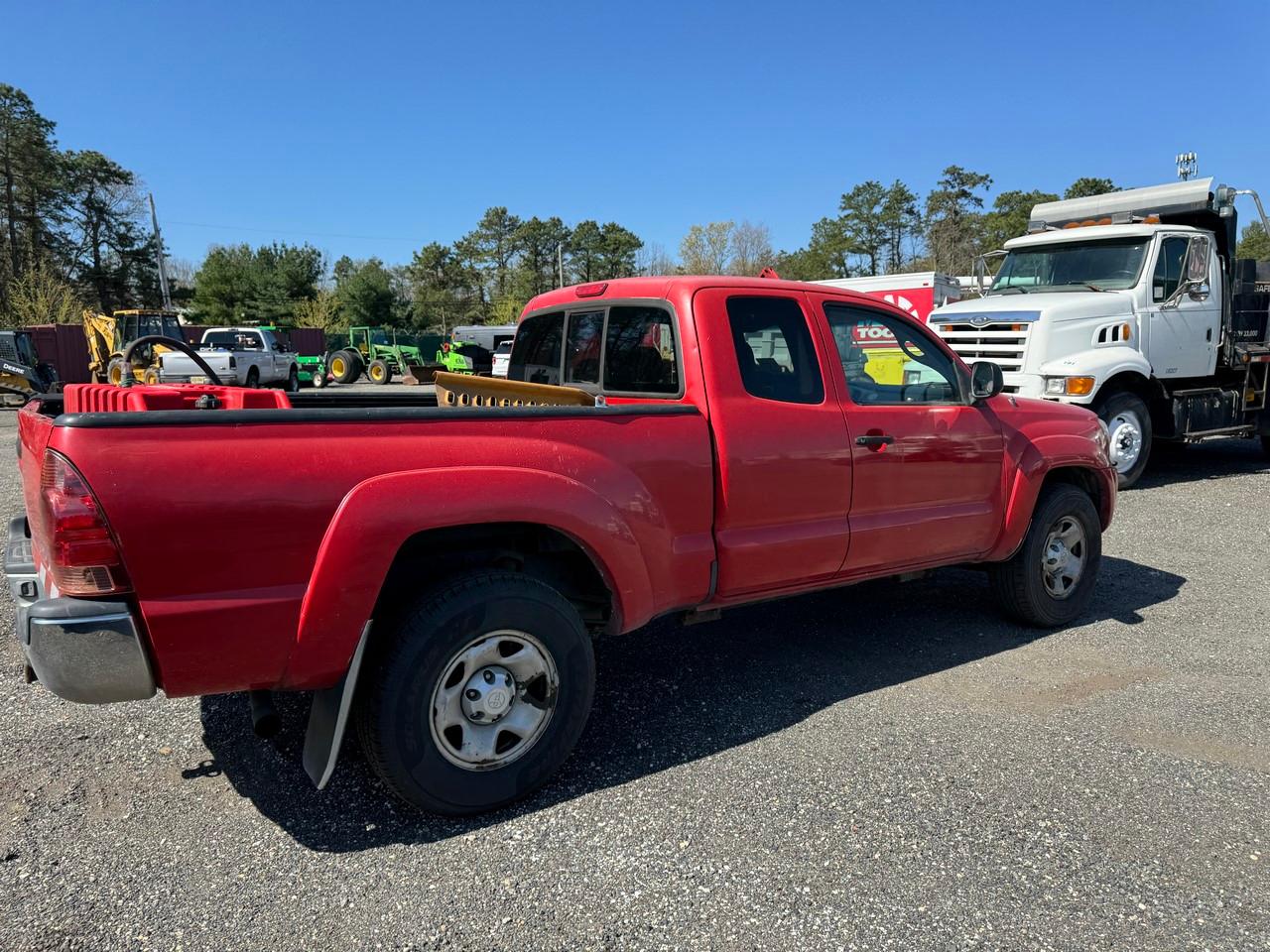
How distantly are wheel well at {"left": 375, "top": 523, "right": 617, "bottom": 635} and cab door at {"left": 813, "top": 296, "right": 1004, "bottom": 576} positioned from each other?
1316mm

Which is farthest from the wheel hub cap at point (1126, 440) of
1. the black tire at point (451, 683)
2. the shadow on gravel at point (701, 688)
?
the black tire at point (451, 683)

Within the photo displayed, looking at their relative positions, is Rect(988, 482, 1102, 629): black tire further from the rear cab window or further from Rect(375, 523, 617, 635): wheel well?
Rect(375, 523, 617, 635): wheel well

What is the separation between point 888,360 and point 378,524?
8.65ft

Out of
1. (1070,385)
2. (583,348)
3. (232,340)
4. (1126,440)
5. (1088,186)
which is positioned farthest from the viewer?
(1088,186)

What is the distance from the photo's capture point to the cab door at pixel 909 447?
3939 mm

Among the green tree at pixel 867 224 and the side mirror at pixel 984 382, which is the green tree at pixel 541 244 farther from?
the side mirror at pixel 984 382

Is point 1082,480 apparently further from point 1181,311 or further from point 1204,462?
point 1204,462

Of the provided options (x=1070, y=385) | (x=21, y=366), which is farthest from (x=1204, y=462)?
(x=21, y=366)

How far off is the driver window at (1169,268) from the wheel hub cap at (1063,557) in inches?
231

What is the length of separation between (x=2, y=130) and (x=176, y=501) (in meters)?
59.0

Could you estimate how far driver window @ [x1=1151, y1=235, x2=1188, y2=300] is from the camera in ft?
30.6

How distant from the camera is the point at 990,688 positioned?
412 cm

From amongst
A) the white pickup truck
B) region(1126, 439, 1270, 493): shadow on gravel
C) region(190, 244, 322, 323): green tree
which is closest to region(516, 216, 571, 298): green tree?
region(190, 244, 322, 323): green tree

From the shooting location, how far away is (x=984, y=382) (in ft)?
14.2
